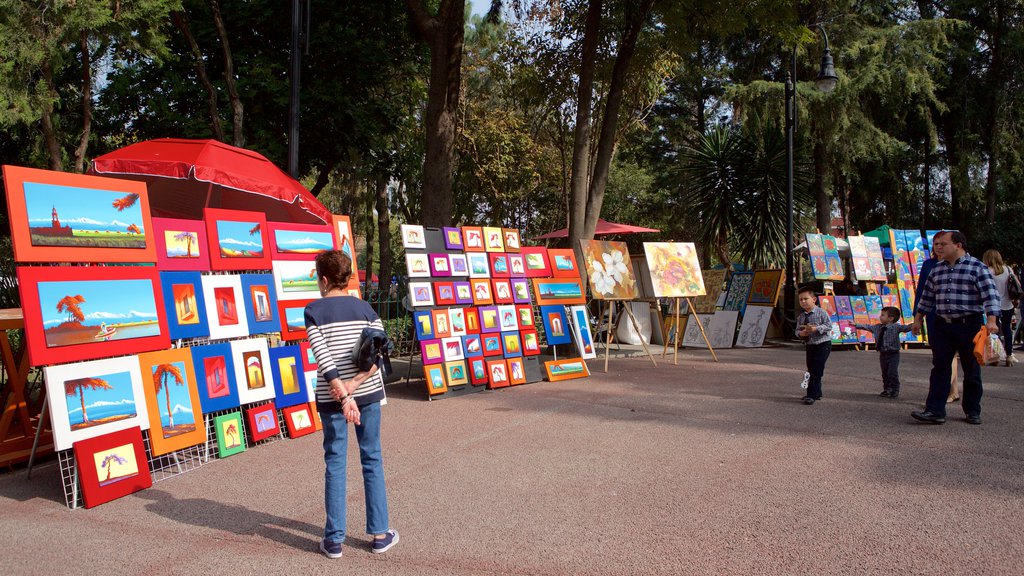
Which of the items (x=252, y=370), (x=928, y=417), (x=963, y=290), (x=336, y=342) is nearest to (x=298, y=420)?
(x=252, y=370)

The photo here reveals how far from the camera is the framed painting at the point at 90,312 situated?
Result: 4.66 metres

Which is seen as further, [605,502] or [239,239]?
[239,239]

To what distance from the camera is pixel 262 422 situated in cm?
618

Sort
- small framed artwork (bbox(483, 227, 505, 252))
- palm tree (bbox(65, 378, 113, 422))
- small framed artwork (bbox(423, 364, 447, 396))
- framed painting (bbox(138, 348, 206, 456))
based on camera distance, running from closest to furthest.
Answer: palm tree (bbox(65, 378, 113, 422)), framed painting (bbox(138, 348, 206, 456)), small framed artwork (bbox(423, 364, 447, 396)), small framed artwork (bbox(483, 227, 505, 252))

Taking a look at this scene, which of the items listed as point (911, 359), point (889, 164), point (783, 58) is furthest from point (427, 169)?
point (889, 164)

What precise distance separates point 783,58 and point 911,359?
50.9ft

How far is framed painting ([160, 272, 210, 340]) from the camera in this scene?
569cm

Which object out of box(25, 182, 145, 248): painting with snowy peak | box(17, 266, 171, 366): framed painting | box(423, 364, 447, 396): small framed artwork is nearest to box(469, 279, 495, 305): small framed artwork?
box(423, 364, 447, 396): small framed artwork

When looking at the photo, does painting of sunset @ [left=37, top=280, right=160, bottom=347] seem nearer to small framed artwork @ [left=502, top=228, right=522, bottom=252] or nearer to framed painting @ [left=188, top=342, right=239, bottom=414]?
framed painting @ [left=188, top=342, right=239, bottom=414]

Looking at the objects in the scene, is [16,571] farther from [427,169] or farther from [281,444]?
[427,169]

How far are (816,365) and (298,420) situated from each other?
5425mm

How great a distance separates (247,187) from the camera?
21.6ft

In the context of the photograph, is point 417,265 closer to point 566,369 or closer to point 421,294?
point 421,294

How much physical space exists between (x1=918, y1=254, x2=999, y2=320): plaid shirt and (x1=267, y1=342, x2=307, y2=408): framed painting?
594 centimetres
